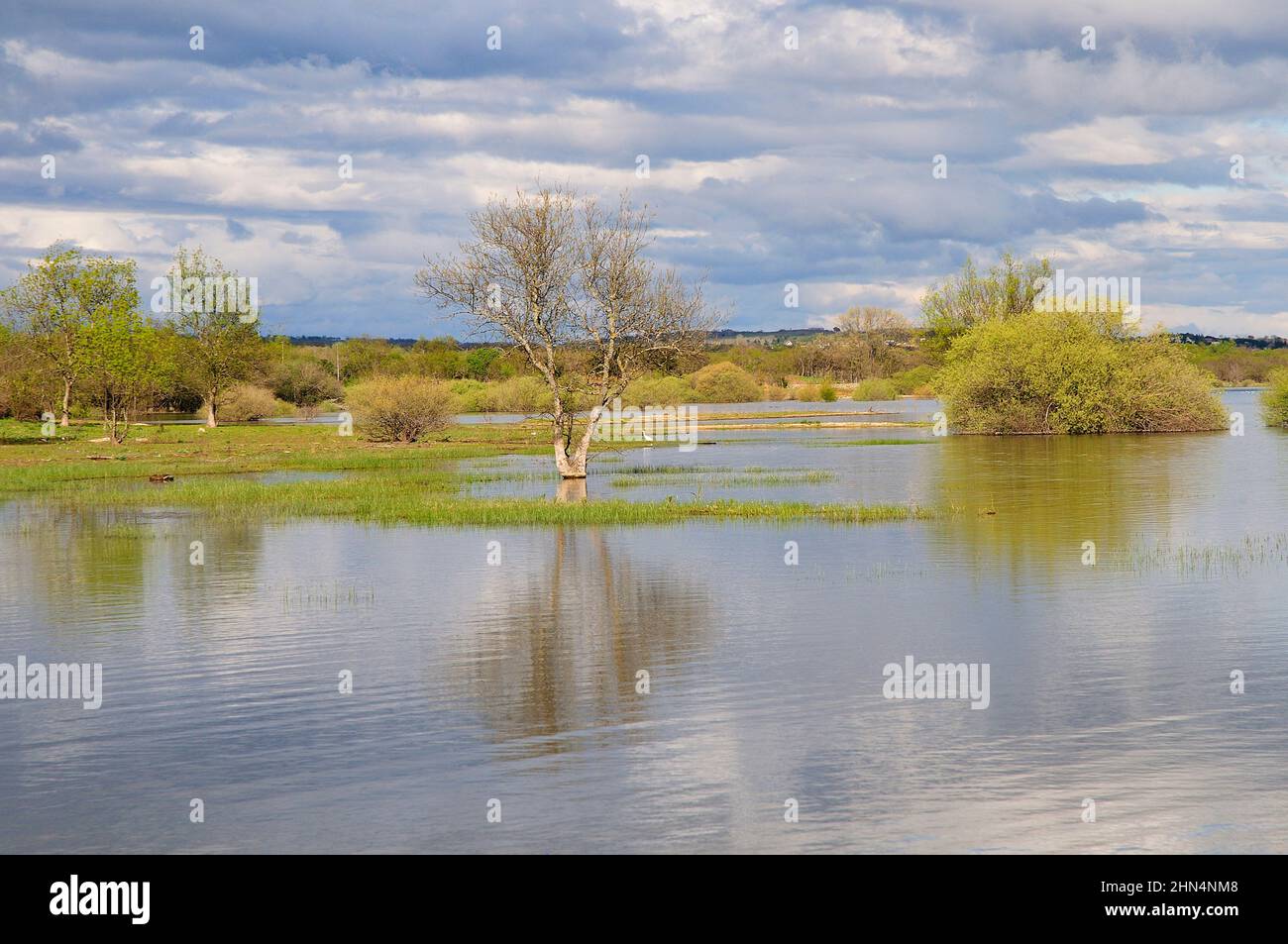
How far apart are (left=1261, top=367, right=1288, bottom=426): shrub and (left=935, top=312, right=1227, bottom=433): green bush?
4.56m

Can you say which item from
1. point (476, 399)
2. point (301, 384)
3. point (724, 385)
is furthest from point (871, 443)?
point (724, 385)

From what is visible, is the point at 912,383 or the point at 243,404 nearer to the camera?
the point at 243,404

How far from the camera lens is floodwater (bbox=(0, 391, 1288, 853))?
10539 millimetres

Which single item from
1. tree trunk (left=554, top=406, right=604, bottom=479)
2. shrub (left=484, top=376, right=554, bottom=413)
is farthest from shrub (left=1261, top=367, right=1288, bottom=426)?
shrub (left=484, top=376, right=554, bottom=413)

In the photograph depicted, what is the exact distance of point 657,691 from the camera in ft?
48.4

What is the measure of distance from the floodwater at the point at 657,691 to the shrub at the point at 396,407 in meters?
36.0

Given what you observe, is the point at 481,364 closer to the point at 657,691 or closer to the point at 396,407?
the point at 396,407

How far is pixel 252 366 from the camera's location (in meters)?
91.4

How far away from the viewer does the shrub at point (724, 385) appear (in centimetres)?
14262

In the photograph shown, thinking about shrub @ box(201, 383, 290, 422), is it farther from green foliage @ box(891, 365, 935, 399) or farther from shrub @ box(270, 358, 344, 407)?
green foliage @ box(891, 365, 935, 399)

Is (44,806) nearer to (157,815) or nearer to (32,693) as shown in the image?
(157,815)

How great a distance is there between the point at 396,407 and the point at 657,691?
5357 centimetres

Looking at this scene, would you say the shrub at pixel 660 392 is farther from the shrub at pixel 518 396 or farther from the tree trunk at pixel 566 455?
the tree trunk at pixel 566 455
